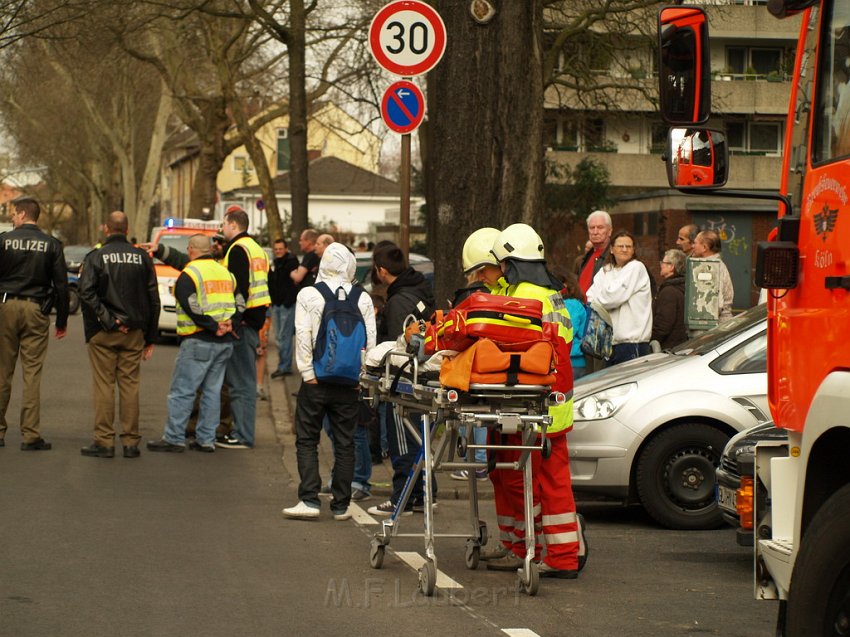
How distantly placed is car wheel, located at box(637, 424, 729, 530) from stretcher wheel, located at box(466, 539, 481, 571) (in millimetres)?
1837

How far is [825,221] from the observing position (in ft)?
15.6

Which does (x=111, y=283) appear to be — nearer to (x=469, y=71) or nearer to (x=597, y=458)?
(x=469, y=71)

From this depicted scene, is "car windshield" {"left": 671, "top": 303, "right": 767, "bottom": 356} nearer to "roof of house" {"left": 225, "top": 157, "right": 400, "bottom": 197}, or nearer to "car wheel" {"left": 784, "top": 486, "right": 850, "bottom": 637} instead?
"car wheel" {"left": 784, "top": 486, "right": 850, "bottom": 637}

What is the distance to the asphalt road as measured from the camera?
6582 mm

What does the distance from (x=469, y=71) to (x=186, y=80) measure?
27.8m

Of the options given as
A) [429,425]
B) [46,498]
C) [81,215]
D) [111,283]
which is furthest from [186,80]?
[81,215]

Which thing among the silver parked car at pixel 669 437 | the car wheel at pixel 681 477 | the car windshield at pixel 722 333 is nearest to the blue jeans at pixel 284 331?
the car windshield at pixel 722 333

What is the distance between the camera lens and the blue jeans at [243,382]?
43.6ft

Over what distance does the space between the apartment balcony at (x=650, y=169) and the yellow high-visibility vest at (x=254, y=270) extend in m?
41.6

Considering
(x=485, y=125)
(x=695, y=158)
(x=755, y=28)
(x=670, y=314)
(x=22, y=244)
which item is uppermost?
(x=755, y=28)

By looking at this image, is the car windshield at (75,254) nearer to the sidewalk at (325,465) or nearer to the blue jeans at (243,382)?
the sidewalk at (325,465)

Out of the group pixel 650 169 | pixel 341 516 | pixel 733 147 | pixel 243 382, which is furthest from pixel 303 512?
pixel 733 147

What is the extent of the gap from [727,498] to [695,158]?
2876mm

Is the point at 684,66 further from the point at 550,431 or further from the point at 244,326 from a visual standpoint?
the point at 244,326
